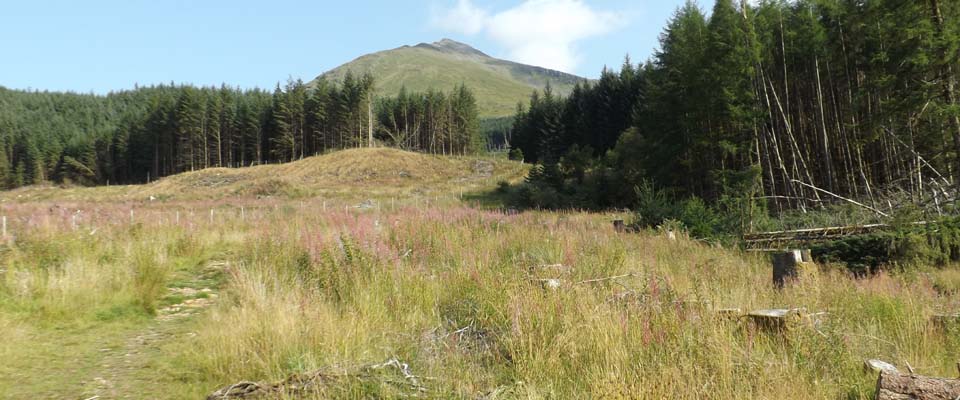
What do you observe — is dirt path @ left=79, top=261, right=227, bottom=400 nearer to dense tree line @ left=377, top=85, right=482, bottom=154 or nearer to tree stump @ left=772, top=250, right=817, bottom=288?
tree stump @ left=772, top=250, right=817, bottom=288

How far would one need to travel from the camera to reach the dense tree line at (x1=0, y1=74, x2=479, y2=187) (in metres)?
65.7

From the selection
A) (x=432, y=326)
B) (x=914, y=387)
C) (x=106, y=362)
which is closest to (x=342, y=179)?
(x=106, y=362)

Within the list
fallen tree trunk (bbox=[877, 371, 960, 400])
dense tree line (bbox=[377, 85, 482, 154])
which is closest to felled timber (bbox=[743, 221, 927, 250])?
fallen tree trunk (bbox=[877, 371, 960, 400])

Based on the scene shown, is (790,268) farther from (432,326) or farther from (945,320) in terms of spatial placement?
(432,326)

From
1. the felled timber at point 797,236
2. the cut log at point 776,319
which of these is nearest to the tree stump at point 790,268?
the cut log at point 776,319

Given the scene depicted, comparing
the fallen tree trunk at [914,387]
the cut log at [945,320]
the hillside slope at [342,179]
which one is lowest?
Result: the cut log at [945,320]

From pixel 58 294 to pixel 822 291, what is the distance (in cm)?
837

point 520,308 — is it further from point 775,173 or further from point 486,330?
point 775,173

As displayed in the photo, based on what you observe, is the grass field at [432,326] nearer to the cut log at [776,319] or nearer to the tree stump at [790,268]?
the cut log at [776,319]

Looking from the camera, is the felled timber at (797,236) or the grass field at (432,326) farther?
the felled timber at (797,236)

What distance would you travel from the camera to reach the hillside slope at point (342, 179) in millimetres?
39000

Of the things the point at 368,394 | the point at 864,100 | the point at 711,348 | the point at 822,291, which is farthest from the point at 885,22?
the point at 368,394

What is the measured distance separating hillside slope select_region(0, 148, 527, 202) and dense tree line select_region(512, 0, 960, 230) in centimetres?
1529

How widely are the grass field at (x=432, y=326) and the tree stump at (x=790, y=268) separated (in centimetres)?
23
